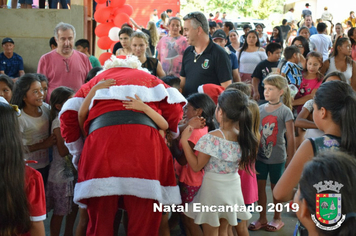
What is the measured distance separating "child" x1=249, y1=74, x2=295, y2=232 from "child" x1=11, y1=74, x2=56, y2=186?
200 centimetres

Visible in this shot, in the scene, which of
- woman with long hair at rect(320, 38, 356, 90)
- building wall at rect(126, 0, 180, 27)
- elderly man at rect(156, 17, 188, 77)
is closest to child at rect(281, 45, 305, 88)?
woman with long hair at rect(320, 38, 356, 90)

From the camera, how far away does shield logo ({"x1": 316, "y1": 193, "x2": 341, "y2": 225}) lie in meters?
1.36

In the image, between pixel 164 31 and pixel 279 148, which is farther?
pixel 164 31

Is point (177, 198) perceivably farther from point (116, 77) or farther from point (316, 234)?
point (316, 234)

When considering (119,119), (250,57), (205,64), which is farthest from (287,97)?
(250,57)

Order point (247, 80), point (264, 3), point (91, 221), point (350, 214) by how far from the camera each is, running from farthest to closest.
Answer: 1. point (264, 3)
2. point (247, 80)
3. point (91, 221)
4. point (350, 214)

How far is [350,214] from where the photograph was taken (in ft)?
4.35

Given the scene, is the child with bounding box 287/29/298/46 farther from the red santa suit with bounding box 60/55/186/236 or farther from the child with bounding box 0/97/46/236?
the child with bounding box 0/97/46/236

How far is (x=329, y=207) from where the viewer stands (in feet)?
4.49

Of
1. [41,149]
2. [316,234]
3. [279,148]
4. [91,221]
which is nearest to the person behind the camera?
[316,234]

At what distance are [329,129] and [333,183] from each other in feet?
2.69

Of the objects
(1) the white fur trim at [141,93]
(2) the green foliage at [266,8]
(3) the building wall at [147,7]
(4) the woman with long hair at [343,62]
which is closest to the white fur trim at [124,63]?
(1) the white fur trim at [141,93]

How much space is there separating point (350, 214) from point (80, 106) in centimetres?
190

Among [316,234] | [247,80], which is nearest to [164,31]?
[247,80]
